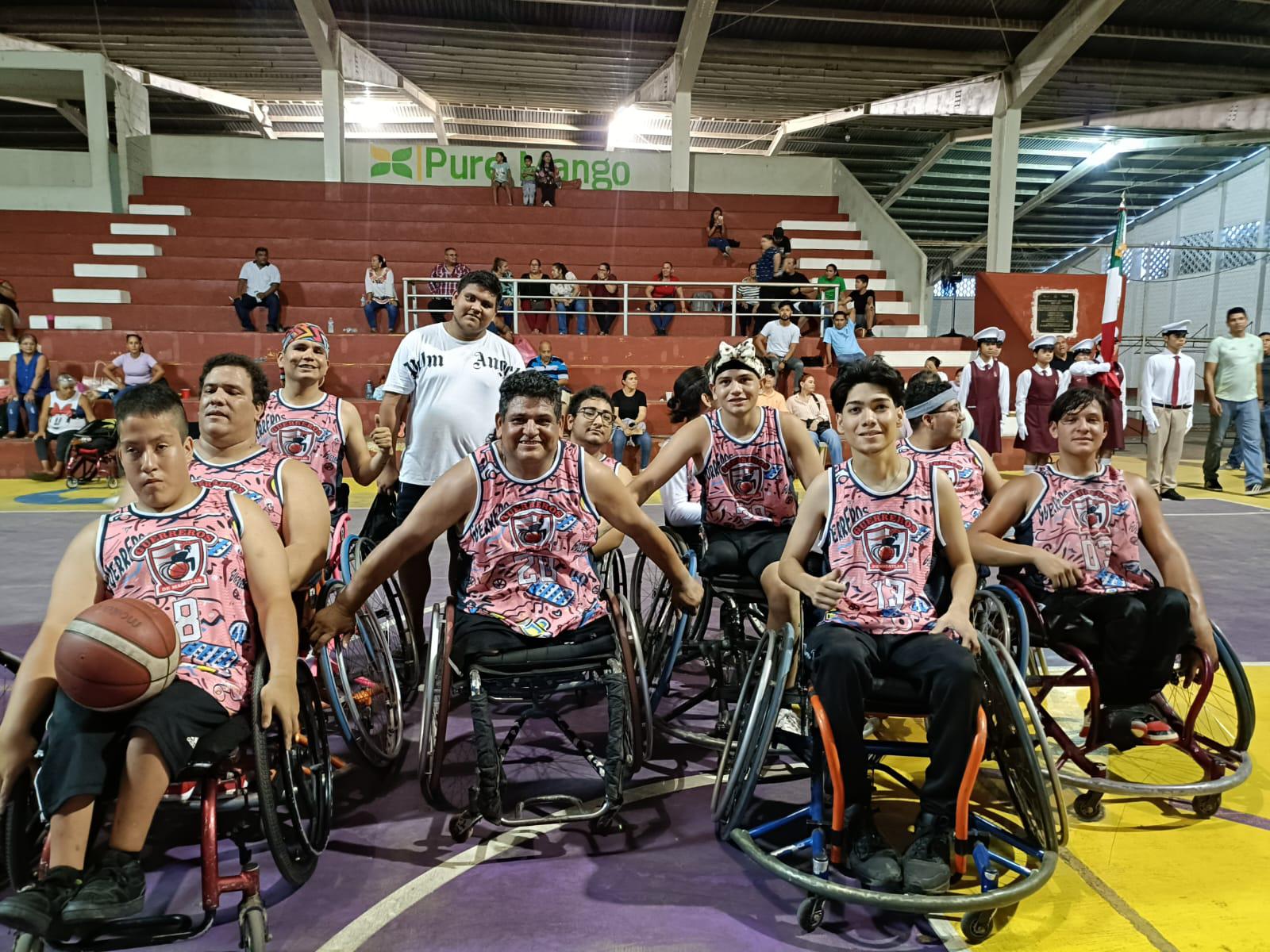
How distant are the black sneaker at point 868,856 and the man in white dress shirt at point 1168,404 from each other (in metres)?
7.30

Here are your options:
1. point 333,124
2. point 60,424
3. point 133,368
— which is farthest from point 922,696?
point 333,124

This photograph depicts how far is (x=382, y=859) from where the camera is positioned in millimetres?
2424

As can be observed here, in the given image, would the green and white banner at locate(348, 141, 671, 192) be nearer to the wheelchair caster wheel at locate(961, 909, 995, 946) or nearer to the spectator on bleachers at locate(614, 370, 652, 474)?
the spectator on bleachers at locate(614, 370, 652, 474)

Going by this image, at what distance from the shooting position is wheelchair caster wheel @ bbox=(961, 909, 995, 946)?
205 cm

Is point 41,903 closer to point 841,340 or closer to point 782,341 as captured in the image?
point 782,341

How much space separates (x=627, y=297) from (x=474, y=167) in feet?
21.2

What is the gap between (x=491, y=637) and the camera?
2529 mm

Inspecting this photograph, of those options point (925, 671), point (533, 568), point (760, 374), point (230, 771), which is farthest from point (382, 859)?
point (760, 374)

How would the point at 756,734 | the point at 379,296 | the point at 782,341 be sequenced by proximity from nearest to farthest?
1. the point at 756,734
2. the point at 782,341
3. the point at 379,296

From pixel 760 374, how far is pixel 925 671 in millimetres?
1577

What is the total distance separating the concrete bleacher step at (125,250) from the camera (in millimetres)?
13398

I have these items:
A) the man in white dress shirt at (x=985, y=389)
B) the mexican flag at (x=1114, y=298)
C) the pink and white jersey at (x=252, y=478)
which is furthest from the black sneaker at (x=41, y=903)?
the man in white dress shirt at (x=985, y=389)

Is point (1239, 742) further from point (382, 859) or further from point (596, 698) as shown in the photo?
point (382, 859)

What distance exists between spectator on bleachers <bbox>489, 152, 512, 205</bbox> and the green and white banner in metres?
0.24
